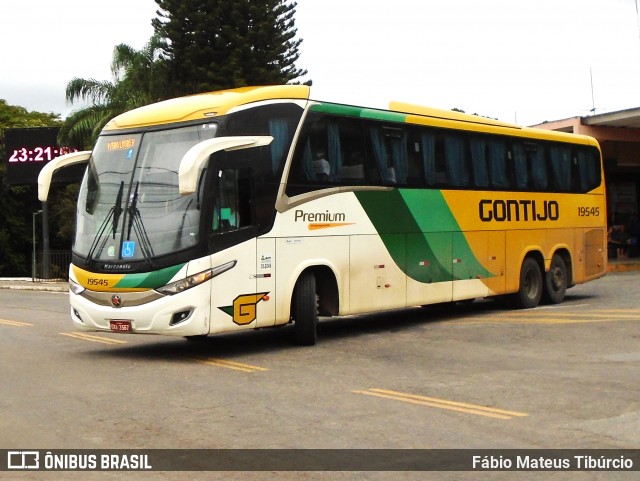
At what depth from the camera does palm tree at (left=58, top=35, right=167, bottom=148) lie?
42500mm

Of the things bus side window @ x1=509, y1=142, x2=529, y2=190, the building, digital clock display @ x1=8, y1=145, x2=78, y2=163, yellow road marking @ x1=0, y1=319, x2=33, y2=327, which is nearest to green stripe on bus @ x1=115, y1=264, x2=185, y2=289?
yellow road marking @ x1=0, y1=319, x2=33, y2=327

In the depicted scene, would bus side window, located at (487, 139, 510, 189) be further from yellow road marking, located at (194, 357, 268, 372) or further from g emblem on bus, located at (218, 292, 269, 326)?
yellow road marking, located at (194, 357, 268, 372)

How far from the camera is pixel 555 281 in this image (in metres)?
21.0

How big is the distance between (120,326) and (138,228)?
1295 mm

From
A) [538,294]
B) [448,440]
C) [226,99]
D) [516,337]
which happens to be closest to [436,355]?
[516,337]

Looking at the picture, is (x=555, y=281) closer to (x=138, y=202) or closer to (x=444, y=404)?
(x=138, y=202)

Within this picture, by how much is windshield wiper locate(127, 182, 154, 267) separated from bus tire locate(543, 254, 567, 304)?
10393mm

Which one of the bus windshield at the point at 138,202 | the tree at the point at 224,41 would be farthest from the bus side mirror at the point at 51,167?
the tree at the point at 224,41

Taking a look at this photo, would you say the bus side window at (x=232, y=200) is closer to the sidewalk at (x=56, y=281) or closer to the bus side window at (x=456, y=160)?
the bus side window at (x=456, y=160)

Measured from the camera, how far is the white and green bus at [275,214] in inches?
505

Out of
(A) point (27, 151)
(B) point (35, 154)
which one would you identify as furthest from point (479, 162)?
(A) point (27, 151)

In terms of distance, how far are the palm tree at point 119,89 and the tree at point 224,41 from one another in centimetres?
124

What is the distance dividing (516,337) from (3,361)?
24.5ft

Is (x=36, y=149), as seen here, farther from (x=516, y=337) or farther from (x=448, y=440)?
(x=448, y=440)
